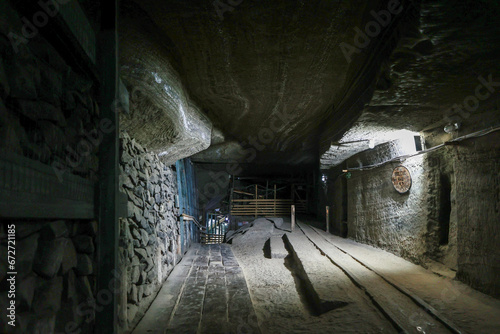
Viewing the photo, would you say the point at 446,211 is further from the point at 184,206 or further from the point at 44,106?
the point at 184,206

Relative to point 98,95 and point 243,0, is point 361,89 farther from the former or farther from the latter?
point 98,95

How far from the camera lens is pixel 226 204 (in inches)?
693

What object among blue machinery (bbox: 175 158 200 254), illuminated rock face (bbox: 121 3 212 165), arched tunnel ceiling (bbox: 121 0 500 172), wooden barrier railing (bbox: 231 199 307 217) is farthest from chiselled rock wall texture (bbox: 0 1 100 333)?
wooden barrier railing (bbox: 231 199 307 217)

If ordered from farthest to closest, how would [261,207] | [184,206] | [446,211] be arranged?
[261,207]
[184,206]
[446,211]

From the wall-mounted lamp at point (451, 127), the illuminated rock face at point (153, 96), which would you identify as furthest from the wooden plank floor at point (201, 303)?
the wall-mounted lamp at point (451, 127)

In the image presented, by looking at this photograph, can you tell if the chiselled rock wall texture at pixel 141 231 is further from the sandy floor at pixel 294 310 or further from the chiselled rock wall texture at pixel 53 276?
the sandy floor at pixel 294 310

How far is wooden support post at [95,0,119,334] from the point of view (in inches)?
95.3

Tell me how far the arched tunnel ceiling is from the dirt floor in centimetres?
295

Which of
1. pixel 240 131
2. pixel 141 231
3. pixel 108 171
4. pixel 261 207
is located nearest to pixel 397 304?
pixel 141 231

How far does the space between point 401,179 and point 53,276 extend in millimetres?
7023

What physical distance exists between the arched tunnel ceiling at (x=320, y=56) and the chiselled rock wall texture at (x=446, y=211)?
943mm

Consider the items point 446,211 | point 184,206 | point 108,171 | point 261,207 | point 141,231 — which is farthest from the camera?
point 261,207

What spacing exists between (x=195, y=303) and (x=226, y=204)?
13.0 metres

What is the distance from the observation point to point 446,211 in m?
5.69
